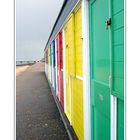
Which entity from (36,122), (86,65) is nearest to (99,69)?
(86,65)

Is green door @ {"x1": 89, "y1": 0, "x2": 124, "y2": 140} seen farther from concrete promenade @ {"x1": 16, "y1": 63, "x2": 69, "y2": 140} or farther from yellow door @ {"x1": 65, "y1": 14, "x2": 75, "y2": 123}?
concrete promenade @ {"x1": 16, "y1": 63, "x2": 69, "y2": 140}

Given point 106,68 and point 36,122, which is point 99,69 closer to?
point 106,68

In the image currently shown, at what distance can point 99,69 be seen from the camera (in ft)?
7.79

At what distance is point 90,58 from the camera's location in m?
2.74

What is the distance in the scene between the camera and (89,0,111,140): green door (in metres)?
2.13

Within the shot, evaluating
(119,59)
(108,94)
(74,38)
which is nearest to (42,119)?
(74,38)

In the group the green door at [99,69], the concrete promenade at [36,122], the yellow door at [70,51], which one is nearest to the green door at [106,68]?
the green door at [99,69]

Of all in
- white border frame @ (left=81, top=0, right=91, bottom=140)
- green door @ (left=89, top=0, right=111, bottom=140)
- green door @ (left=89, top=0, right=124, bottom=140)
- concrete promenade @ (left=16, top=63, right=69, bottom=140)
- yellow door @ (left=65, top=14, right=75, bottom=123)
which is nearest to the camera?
green door @ (left=89, top=0, right=124, bottom=140)

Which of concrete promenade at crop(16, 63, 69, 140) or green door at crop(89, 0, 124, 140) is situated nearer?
green door at crop(89, 0, 124, 140)

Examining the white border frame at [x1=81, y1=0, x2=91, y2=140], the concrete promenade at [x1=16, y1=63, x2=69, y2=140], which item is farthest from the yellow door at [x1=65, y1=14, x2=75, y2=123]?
the white border frame at [x1=81, y1=0, x2=91, y2=140]
